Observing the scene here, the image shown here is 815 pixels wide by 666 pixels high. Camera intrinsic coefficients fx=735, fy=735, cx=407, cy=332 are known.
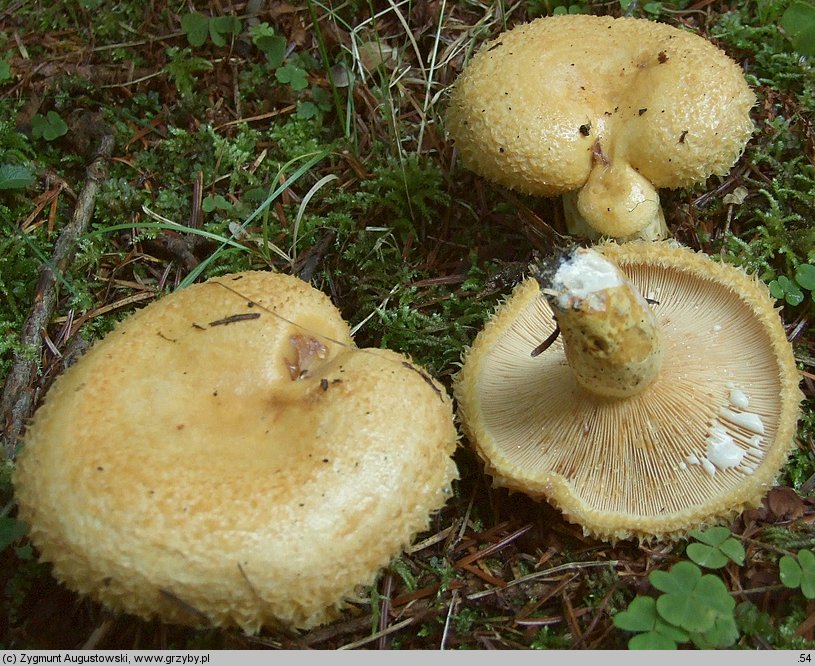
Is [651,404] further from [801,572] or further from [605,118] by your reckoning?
[605,118]

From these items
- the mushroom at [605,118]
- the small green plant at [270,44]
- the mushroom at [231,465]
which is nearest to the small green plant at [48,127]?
the small green plant at [270,44]

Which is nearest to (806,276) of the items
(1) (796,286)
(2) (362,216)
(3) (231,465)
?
(1) (796,286)

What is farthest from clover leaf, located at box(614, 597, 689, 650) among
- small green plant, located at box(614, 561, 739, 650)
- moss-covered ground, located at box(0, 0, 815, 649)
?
moss-covered ground, located at box(0, 0, 815, 649)

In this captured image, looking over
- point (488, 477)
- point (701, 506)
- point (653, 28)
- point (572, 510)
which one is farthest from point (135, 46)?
point (701, 506)

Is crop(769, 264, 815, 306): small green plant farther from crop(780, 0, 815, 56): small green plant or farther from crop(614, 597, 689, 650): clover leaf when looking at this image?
crop(614, 597, 689, 650): clover leaf

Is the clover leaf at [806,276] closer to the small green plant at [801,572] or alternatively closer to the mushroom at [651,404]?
the mushroom at [651,404]

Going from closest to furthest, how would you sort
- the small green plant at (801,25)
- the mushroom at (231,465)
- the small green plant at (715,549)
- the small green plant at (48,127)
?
the mushroom at (231,465) → the small green plant at (715,549) → the small green plant at (801,25) → the small green plant at (48,127)
